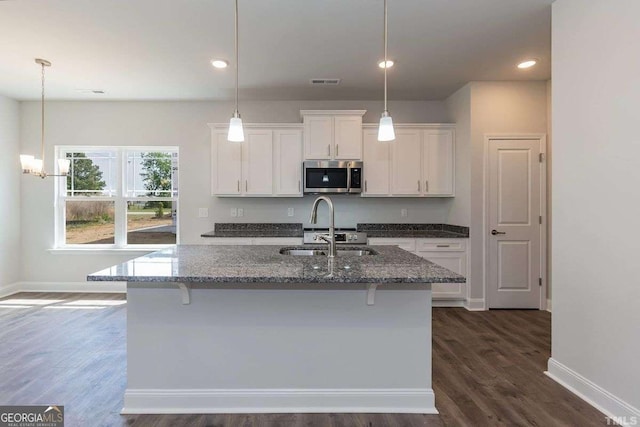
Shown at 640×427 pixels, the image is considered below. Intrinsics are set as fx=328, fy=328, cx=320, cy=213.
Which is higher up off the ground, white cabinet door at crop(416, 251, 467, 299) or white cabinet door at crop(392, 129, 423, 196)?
white cabinet door at crop(392, 129, 423, 196)

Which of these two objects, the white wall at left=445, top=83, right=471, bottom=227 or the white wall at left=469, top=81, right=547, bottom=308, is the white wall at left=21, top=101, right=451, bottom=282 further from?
the white wall at left=469, top=81, right=547, bottom=308

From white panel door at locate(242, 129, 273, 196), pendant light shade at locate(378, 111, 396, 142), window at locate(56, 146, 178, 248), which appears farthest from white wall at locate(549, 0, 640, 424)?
window at locate(56, 146, 178, 248)

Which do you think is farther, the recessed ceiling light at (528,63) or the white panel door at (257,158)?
the white panel door at (257,158)

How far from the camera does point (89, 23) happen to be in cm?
265

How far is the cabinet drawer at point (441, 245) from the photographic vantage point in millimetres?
3965

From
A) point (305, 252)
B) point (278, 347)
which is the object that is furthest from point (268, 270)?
point (305, 252)

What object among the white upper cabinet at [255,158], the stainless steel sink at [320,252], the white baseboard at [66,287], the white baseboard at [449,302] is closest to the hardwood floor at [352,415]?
the white baseboard at [449,302]

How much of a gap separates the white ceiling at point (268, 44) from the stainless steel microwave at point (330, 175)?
945 millimetres

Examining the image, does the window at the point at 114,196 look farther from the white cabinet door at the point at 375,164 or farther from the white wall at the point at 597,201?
the white wall at the point at 597,201

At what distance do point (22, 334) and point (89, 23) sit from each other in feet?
9.60

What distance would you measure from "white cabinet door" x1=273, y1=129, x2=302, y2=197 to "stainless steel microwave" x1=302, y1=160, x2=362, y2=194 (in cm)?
18

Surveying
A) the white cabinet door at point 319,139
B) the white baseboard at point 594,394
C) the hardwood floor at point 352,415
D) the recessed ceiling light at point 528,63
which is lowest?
the hardwood floor at point 352,415

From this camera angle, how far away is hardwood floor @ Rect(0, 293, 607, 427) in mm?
1918

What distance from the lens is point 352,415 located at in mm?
1954
